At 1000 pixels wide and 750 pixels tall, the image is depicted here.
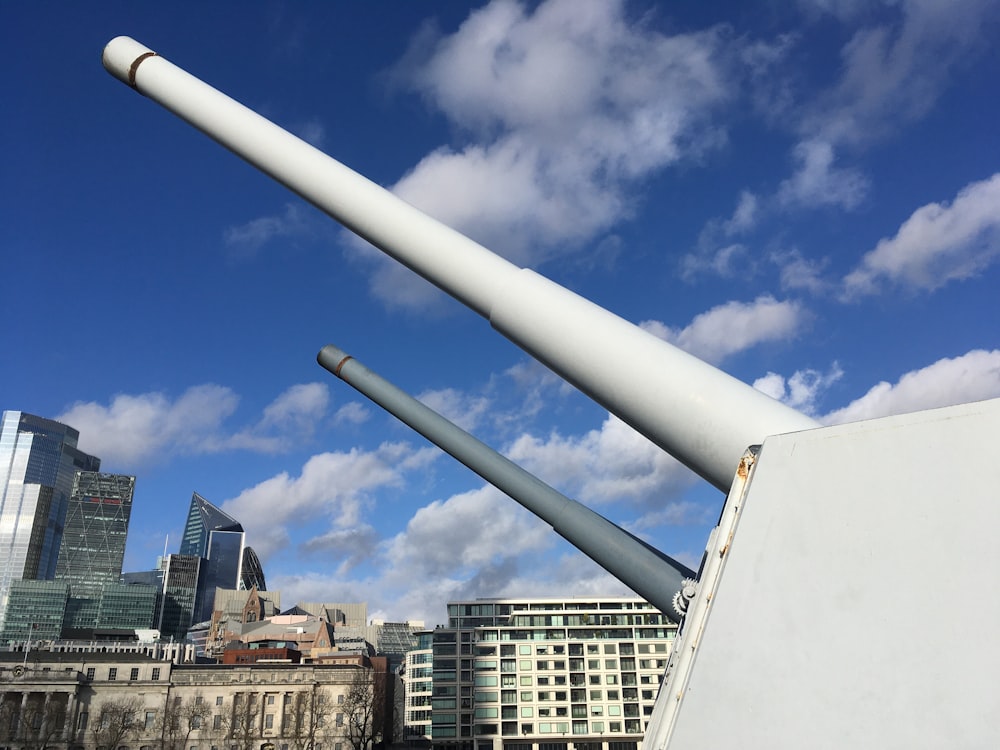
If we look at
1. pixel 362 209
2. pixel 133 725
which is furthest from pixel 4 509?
pixel 362 209

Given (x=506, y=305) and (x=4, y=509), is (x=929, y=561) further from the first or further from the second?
(x=4, y=509)

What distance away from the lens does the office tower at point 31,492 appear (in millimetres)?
171250

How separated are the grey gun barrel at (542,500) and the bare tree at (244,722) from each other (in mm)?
46110

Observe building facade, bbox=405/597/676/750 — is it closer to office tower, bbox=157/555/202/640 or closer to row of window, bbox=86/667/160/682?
row of window, bbox=86/667/160/682

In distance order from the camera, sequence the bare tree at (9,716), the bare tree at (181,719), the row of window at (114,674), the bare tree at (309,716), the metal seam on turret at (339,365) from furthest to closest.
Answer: the bare tree at (309,716) → the row of window at (114,674) → the bare tree at (181,719) → the bare tree at (9,716) → the metal seam on turret at (339,365)

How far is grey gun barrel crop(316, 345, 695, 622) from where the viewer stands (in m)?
5.56

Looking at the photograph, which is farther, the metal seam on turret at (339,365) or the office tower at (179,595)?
the office tower at (179,595)

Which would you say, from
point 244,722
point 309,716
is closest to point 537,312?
point 244,722

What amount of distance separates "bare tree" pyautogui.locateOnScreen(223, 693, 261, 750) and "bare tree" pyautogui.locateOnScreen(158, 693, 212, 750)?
157cm

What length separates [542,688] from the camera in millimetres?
62250

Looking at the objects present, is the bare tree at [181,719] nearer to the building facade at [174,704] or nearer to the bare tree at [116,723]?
the building facade at [174,704]

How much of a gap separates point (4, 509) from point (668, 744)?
210062 mm

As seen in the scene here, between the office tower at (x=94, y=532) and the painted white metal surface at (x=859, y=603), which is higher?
the office tower at (x=94, y=532)

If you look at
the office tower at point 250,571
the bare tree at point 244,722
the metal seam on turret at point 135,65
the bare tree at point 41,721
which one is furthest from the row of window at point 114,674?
the office tower at point 250,571
